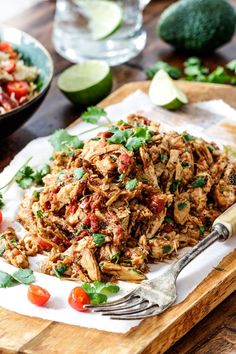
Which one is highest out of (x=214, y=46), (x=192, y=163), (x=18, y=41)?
(x=18, y=41)

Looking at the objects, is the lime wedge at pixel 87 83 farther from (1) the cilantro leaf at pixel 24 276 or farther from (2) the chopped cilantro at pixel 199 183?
(1) the cilantro leaf at pixel 24 276

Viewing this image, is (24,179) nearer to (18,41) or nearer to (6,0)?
(18,41)

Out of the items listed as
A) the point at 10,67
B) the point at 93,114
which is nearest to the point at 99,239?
the point at 93,114

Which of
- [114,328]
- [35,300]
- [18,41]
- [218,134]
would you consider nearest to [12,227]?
[35,300]

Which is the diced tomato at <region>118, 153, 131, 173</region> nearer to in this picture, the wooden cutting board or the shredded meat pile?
the shredded meat pile

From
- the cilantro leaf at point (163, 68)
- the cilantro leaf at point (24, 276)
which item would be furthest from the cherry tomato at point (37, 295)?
the cilantro leaf at point (163, 68)

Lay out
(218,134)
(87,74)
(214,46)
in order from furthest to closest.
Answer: (214,46) < (87,74) < (218,134)

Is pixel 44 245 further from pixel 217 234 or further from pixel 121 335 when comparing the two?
pixel 217 234

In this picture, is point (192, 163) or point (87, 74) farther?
point (87, 74)
